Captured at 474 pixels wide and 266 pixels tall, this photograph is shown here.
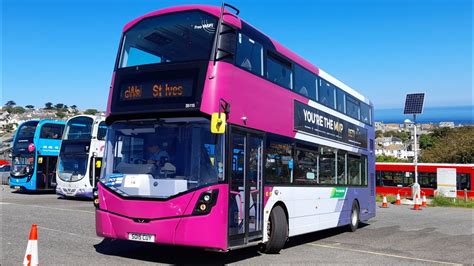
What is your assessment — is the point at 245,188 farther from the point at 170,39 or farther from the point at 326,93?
the point at 326,93

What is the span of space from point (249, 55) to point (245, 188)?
8.41 feet

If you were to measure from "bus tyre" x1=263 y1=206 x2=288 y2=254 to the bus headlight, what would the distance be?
2.25 metres

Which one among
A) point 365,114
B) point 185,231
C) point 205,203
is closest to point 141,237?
point 185,231

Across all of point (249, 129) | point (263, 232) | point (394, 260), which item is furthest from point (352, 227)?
point (249, 129)

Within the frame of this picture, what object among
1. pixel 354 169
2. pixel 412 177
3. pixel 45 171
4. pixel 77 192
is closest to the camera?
pixel 354 169

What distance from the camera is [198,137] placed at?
824 centimetres

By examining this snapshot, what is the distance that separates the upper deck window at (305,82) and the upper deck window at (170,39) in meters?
3.44

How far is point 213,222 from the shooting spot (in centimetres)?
785

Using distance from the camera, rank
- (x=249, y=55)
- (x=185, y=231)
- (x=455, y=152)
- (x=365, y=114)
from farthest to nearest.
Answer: (x=455, y=152), (x=365, y=114), (x=249, y=55), (x=185, y=231)

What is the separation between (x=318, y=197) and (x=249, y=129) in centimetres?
388

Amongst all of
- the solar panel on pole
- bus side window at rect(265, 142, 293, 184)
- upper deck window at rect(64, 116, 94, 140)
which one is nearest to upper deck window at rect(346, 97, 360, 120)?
bus side window at rect(265, 142, 293, 184)

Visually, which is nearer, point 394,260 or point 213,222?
point 213,222

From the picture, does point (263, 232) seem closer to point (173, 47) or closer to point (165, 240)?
point (165, 240)

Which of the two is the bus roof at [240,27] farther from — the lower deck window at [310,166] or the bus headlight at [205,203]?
the bus headlight at [205,203]
